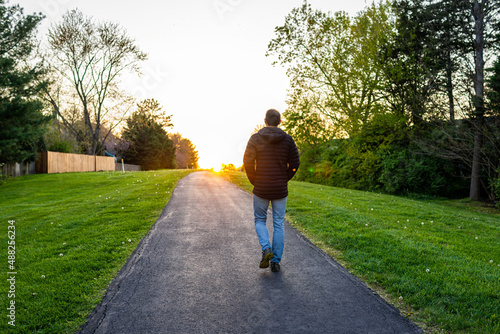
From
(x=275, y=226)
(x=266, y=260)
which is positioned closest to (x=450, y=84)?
(x=275, y=226)

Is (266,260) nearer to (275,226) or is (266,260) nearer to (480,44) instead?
(275,226)

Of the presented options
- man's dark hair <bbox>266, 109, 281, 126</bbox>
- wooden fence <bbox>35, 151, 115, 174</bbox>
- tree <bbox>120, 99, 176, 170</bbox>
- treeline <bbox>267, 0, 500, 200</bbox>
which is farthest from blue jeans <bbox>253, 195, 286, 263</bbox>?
tree <bbox>120, 99, 176, 170</bbox>

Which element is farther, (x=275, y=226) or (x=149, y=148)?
(x=149, y=148)

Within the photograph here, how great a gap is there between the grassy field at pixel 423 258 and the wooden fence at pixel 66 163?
26264mm

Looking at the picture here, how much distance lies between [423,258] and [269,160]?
318 cm

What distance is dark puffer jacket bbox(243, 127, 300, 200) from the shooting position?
179 inches

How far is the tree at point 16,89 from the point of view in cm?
1798

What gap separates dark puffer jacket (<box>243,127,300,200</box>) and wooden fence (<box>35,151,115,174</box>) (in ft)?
94.1

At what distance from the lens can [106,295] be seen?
12.4 ft

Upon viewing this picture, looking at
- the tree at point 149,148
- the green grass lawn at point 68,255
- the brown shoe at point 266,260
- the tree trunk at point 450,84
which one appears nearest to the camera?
the green grass lawn at point 68,255

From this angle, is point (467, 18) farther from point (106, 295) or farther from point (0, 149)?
point (0, 149)

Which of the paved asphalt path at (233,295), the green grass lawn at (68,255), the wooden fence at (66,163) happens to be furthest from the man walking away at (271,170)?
the wooden fence at (66,163)

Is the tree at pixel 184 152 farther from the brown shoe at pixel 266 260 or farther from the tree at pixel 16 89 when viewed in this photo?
the brown shoe at pixel 266 260

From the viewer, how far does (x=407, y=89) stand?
1770 cm
